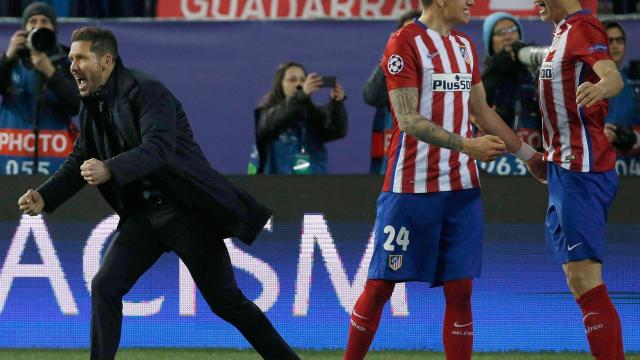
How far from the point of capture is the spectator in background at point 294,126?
8609mm

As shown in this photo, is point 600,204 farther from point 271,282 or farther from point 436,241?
point 271,282

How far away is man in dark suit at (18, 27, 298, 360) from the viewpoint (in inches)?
232

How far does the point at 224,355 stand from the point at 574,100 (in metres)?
2.56

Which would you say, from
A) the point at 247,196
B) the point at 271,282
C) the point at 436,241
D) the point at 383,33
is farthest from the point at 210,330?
the point at 383,33

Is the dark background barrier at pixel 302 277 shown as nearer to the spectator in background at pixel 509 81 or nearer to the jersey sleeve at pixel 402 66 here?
the spectator in background at pixel 509 81

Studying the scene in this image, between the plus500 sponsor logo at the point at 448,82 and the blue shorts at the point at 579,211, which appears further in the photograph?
the blue shorts at the point at 579,211

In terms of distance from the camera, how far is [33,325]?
7660mm

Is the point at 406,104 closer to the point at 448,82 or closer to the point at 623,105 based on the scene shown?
the point at 448,82

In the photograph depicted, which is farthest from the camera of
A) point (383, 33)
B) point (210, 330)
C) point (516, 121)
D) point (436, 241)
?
point (383, 33)

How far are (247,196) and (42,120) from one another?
9.70ft

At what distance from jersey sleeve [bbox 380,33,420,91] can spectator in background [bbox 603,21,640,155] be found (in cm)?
288

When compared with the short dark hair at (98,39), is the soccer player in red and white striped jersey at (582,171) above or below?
below

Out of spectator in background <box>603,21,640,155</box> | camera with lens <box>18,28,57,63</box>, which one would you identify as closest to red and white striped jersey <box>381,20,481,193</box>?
spectator in background <box>603,21,640,155</box>

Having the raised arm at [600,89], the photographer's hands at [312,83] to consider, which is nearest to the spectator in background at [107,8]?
the photographer's hands at [312,83]
